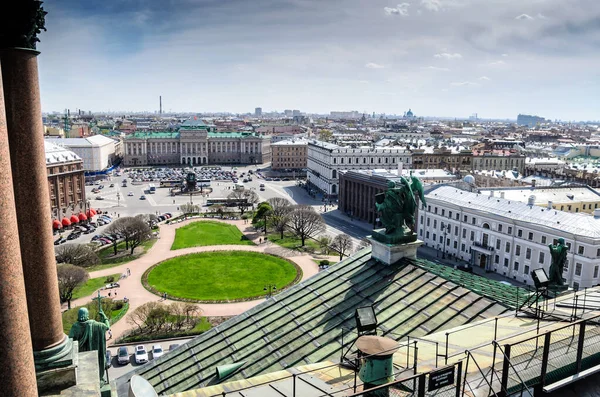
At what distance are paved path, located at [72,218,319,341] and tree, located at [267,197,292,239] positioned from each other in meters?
4.33

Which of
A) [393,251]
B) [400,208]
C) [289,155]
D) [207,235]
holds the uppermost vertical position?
[400,208]

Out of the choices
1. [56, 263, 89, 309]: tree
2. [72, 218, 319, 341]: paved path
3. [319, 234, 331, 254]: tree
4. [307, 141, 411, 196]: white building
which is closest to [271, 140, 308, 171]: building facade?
[307, 141, 411, 196]: white building

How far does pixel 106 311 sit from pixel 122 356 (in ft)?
30.7

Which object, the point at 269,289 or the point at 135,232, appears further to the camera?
the point at 135,232

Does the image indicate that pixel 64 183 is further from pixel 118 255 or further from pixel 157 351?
Answer: pixel 157 351

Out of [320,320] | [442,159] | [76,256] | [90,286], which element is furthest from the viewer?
[442,159]

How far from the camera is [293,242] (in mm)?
88250

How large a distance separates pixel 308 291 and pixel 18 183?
1559cm

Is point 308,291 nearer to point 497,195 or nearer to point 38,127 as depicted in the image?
point 38,127

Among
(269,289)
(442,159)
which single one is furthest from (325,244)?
(442,159)

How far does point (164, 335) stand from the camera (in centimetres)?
5200

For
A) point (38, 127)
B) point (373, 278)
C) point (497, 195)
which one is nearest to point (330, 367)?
point (373, 278)

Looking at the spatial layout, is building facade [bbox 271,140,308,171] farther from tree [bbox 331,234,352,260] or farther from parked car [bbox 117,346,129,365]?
parked car [bbox 117,346,129,365]

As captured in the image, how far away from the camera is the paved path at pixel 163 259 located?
57.9 meters
